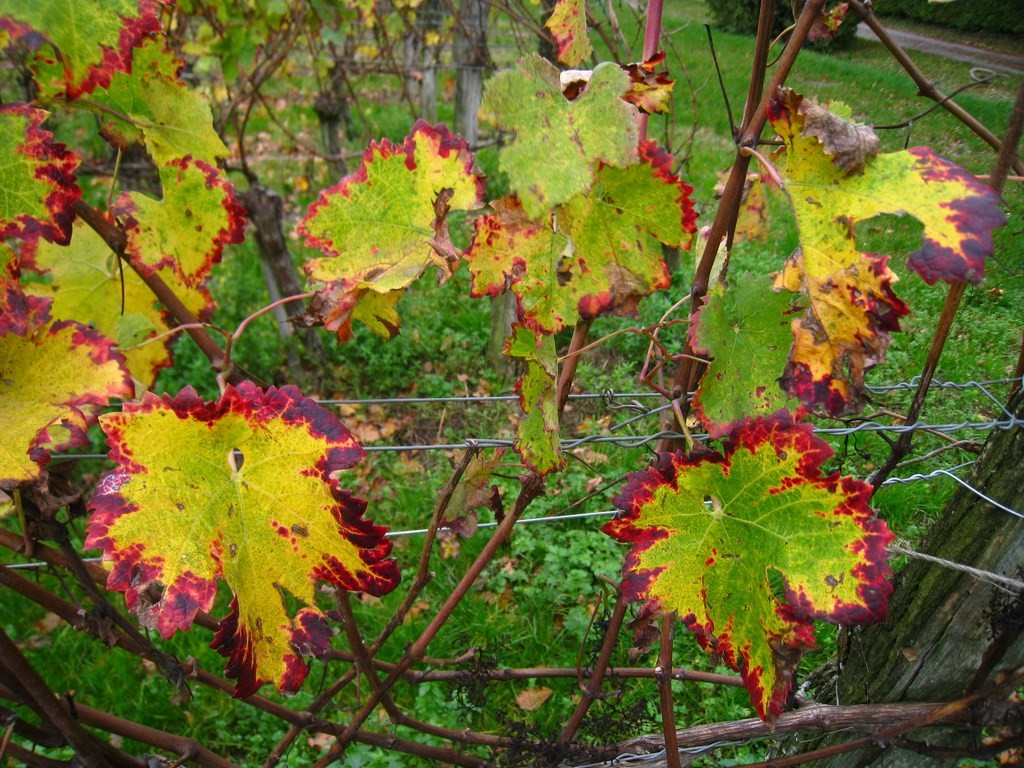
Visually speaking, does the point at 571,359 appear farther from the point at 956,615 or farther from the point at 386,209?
the point at 956,615

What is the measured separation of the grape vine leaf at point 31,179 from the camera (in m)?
0.87

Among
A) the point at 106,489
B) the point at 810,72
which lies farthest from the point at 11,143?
the point at 810,72

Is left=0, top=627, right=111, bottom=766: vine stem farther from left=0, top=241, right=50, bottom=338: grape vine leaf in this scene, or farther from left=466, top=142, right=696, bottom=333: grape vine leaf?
left=466, top=142, right=696, bottom=333: grape vine leaf

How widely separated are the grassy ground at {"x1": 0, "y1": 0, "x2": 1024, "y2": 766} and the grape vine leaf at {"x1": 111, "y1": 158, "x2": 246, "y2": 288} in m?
0.73

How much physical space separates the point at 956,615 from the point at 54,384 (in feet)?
4.24

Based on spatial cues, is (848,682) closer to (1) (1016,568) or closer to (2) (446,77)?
(1) (1016,568)

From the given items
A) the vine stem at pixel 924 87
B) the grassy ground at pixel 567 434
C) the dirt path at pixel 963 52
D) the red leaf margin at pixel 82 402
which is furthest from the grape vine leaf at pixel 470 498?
the dirt path at pixel 963 52

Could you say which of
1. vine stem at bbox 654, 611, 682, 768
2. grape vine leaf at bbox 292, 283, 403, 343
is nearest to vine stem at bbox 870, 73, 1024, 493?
vine stem at bbox 654, 611, 682, 768

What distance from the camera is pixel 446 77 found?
6.54m

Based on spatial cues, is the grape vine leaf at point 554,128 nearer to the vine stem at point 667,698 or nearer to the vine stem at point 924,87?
the vine stem at point 924,87

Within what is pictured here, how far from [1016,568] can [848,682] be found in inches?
16.0

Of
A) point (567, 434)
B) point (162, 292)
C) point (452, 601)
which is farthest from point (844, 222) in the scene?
point (567, 434)

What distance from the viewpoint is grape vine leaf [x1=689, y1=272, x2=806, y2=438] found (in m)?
0.99

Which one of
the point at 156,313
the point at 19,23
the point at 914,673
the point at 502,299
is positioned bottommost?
the point at 502,299
